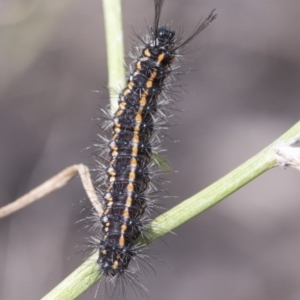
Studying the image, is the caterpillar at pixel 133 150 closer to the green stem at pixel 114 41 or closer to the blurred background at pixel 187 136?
the green stem at pixel 114 41

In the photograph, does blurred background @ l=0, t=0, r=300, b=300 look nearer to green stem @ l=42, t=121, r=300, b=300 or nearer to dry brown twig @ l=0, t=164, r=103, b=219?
dry brown twig @ l=0, t=164, r=103, b=219

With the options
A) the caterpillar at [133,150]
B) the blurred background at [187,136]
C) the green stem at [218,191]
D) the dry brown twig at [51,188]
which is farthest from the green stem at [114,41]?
the blurred background at [187,136]

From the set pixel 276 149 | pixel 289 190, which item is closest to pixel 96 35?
pixel 289 190

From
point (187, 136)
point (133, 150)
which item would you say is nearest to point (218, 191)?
point (133, 150)

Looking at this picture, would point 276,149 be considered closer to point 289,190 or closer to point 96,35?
point 289,190

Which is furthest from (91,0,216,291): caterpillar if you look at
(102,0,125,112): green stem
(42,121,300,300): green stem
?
(42,121,300,300): green stem
